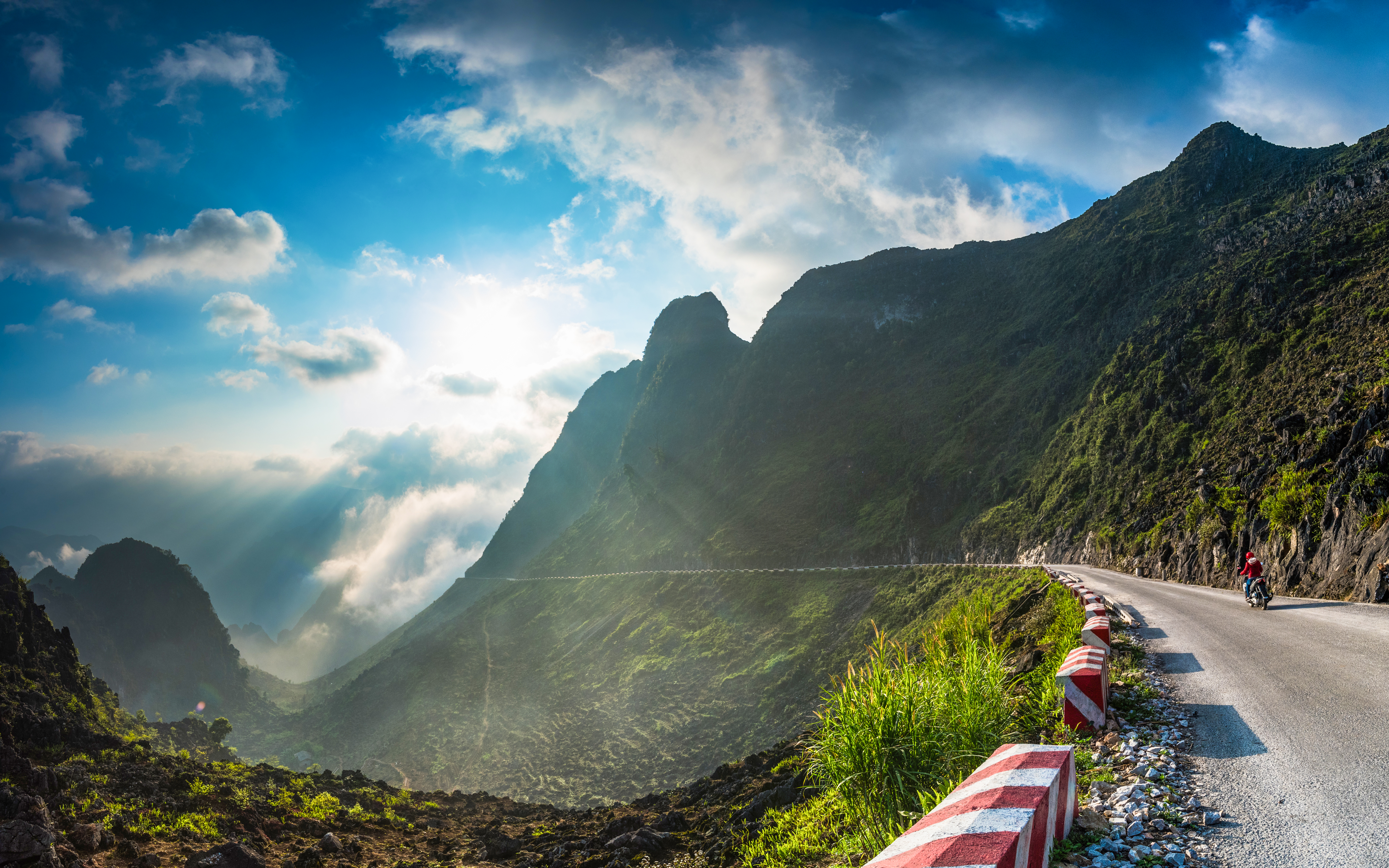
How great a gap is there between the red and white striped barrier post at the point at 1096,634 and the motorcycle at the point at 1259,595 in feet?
29.7

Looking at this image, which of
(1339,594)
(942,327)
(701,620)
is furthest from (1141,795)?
(942,327)

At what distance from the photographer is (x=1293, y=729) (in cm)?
630

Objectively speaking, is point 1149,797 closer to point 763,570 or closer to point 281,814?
point 281,814

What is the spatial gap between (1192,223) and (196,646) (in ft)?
529

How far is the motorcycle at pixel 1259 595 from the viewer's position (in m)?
15.5

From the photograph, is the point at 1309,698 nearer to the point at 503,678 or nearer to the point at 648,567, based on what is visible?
the point at 503,678

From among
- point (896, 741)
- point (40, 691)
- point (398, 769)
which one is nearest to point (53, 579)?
point (398, 769)

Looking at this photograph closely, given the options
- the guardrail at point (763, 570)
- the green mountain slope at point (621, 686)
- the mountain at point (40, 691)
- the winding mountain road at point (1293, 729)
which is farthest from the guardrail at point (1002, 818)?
the guardrail at point (763, 570)

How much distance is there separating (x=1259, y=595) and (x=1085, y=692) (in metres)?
13.1

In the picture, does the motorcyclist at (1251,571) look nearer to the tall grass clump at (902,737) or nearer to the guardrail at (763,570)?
the tall grass clump at (902,737)

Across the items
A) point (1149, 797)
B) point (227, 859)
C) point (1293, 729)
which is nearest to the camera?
point (1149, 797)

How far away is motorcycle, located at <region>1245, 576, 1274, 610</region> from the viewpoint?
15.5m

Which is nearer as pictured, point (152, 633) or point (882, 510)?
point (882, 510)

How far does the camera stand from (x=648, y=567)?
9731cm
